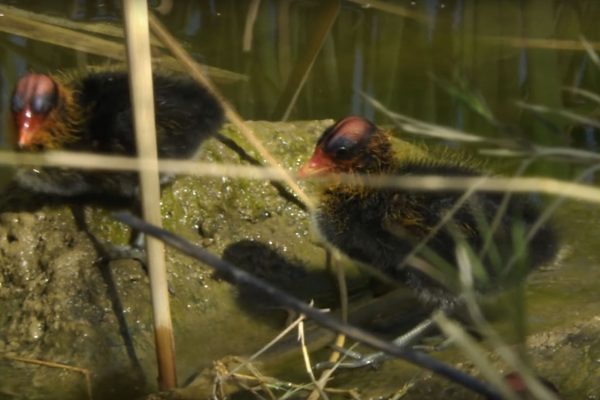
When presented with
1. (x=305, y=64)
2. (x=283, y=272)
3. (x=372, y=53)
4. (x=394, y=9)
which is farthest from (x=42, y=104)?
(x=394, y=9)

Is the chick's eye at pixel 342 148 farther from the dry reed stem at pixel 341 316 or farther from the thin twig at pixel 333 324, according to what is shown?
the thin twig at pixel 333 324

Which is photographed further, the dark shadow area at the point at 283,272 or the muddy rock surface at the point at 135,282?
the dark shadow area at the point at 283,272

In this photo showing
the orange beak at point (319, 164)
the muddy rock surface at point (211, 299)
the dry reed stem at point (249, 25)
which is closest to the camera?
the muddy rock surface at point (211, 299)

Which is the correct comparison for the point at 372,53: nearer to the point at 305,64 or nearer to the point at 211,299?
the point at 305,64

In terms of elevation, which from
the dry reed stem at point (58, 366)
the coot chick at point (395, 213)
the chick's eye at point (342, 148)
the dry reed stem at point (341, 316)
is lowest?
the dry reed stem at point (58, 366)

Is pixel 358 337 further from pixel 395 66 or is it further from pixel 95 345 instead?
pixel 395 66

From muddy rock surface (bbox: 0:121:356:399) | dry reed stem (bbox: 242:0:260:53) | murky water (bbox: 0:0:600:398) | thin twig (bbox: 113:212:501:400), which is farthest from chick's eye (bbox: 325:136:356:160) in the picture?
dry reed stem (bbox: 242:0:260:53)

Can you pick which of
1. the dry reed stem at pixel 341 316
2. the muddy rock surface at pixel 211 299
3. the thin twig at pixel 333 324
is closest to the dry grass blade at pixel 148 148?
the muddy rock surface at pixel 211 299
